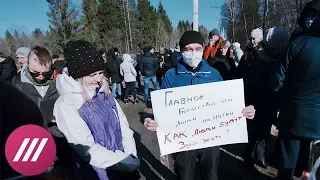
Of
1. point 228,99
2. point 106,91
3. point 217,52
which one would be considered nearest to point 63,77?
point 106,91

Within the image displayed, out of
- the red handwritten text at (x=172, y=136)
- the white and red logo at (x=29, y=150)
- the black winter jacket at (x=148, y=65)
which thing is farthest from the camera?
the black winter jacket at (x=148, y=65)

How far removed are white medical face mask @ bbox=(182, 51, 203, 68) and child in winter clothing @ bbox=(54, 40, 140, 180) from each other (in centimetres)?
77

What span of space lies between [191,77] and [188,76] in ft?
0.09

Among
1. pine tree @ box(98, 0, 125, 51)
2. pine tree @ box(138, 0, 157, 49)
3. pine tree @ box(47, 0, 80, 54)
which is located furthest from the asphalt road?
pine tree @ box(138, 0, 157, 49)

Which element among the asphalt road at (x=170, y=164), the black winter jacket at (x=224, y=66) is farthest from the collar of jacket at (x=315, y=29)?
the black winter jacket at (x=224, y=66)

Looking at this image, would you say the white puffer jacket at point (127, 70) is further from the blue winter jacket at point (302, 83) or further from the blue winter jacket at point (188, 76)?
the blue winter jacket at point (302, 83)

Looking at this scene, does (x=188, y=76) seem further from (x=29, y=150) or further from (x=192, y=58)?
(x=29, y=150)

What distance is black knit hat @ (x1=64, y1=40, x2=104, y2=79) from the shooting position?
1.70 meters

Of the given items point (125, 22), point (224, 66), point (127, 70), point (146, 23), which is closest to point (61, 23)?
point (125, 22)

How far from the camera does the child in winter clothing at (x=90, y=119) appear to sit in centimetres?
159

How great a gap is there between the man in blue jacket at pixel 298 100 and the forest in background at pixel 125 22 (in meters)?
20.9

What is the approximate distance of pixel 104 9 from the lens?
41.5 metres

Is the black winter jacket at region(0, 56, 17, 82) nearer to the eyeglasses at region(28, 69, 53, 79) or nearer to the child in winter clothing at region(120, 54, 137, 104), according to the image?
the child in winter clothing at region(120, 54, 137, 104)

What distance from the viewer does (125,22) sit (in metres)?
39.9
